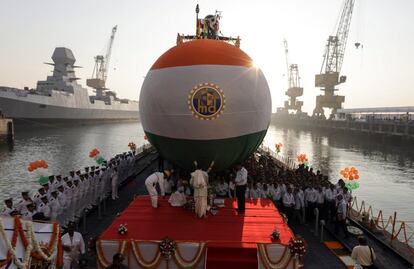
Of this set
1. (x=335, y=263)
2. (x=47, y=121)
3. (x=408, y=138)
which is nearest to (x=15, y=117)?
(x=47, y=121)

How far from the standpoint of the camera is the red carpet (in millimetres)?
7633

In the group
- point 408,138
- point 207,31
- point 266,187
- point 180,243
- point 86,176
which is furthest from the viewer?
point 408,138

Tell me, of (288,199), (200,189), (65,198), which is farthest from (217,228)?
(65,198)

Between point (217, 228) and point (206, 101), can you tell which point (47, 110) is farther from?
point (217, 228)

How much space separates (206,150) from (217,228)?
→ 7.33 ft

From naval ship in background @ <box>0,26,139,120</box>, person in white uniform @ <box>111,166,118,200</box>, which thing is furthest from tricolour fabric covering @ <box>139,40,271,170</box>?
naval ship in background @ <box>0,26,139,120</box>

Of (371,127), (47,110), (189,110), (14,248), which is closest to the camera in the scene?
(14,248)

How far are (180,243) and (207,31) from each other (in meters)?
11.3

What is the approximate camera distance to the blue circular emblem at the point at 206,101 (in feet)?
29.4

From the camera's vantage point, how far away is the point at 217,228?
28.5ft

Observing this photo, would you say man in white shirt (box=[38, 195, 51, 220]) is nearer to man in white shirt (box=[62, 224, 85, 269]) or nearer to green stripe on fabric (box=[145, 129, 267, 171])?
man in white shirt (box=[62, 224, 85, 269])

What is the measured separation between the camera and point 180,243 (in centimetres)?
770

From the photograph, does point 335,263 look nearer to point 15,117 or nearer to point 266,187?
point 266,187

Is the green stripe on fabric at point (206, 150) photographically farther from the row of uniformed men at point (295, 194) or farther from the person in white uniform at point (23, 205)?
the person in white uniform at point (23, 205)
